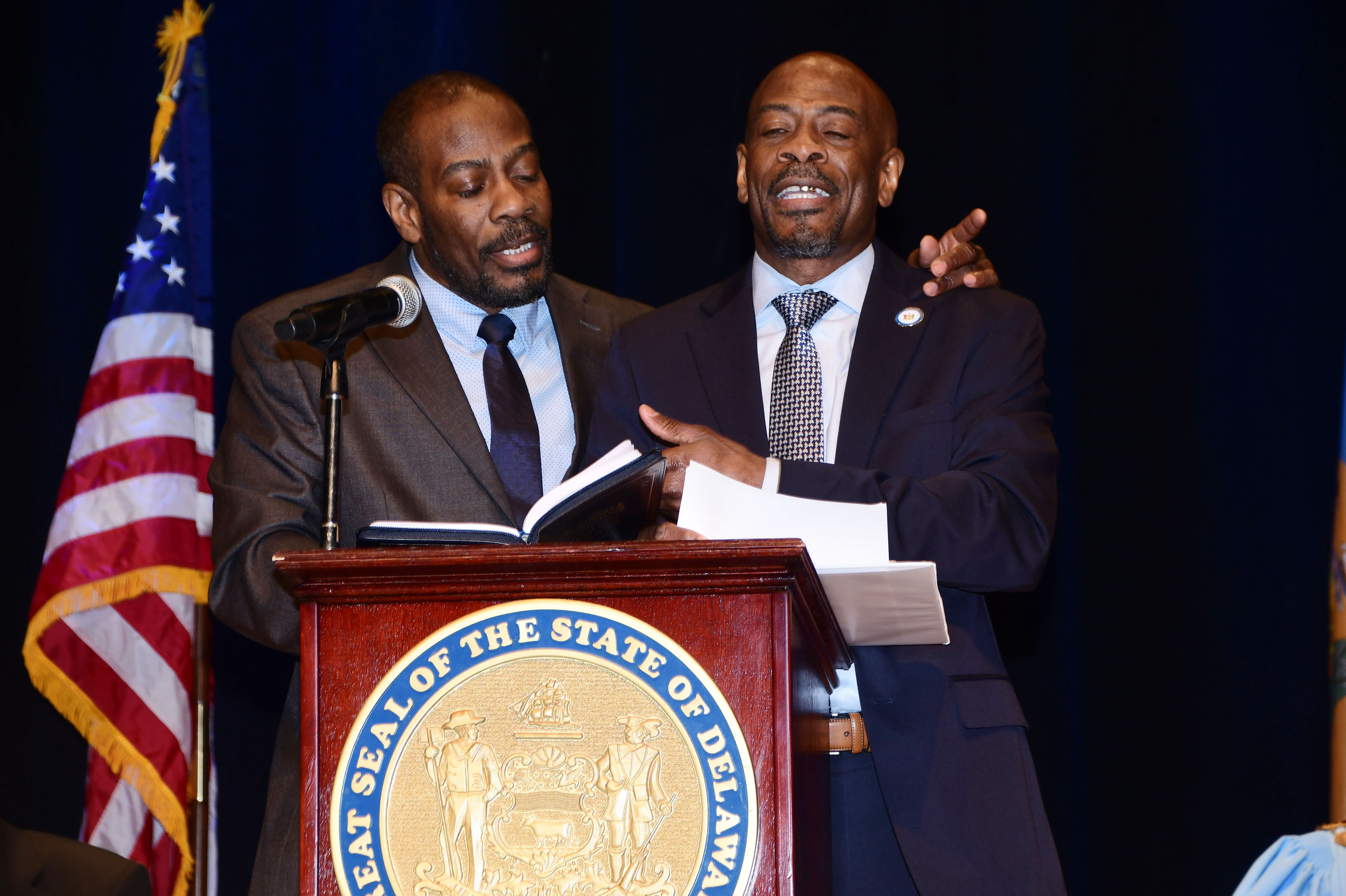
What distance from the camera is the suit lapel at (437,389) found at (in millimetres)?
2377

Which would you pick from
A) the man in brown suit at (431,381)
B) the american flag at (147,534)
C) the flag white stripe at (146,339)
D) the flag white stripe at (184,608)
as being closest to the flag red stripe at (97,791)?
the american flag at (147,534)

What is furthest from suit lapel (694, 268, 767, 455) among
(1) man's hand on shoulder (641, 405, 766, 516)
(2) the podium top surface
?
(2) the podium top surface

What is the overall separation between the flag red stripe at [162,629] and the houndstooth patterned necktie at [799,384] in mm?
1792

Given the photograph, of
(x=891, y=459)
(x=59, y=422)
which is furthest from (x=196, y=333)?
(x=891, y=459)

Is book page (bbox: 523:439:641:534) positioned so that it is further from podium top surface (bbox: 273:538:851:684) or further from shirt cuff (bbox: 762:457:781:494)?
shirt cuff (bbox: 762:457:781:494)

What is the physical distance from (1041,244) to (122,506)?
224cm

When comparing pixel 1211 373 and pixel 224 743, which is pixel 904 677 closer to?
pixel 1211 373

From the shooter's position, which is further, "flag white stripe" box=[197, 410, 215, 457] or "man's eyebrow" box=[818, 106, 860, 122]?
"flag white stripe" box=[197, 410, 215, 457]

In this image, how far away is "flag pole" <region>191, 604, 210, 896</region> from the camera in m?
3.31

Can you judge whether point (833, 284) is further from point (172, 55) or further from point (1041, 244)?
point (172, 55)

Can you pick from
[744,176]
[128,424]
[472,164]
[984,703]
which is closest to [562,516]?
[984,703]

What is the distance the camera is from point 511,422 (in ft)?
8.21

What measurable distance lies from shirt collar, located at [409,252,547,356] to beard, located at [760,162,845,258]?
0.55 meters

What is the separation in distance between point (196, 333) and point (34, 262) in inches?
20.0
